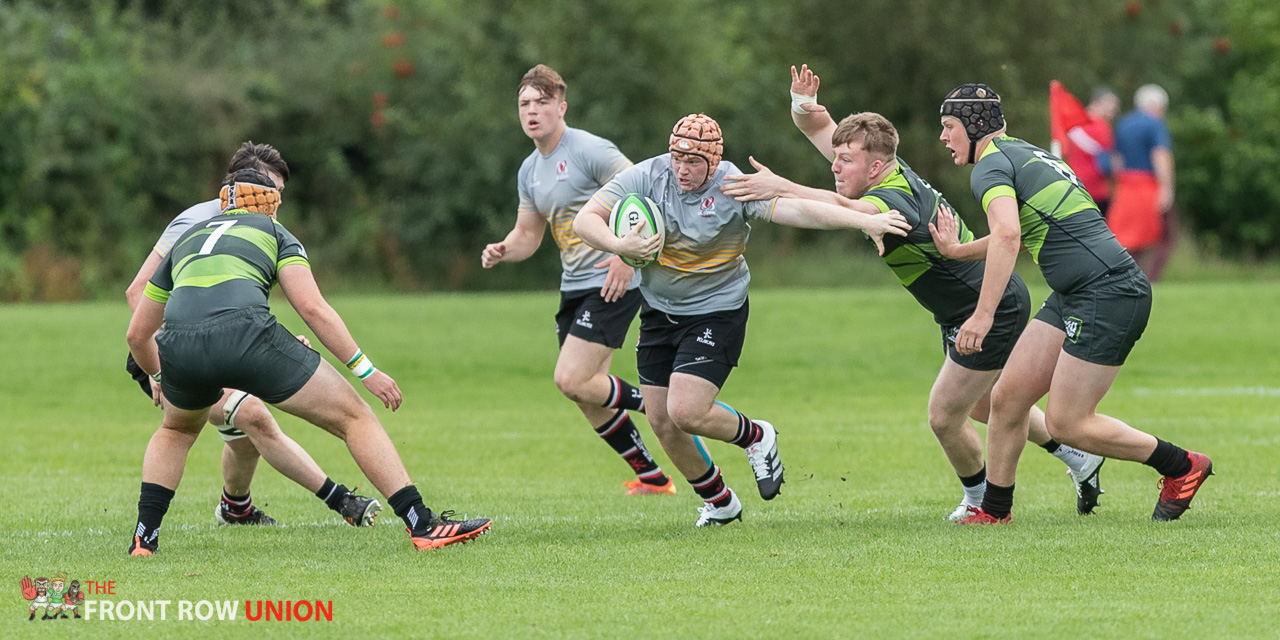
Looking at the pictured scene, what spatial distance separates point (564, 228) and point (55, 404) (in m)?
7.90

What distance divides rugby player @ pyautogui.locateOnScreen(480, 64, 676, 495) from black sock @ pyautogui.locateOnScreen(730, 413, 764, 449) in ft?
4.86

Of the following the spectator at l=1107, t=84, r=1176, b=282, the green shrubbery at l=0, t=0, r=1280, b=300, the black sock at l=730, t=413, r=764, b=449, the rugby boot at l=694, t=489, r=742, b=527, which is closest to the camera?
Result: the black sock at l=730, t=413, r=764, b=449

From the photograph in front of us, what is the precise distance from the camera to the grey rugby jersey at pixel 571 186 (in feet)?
29.7

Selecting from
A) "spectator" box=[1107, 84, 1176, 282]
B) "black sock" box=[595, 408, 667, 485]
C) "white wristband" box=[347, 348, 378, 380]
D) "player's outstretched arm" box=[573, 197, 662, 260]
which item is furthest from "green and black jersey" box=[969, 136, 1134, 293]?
"spectator" box=[1107, 84, 1176, 282]

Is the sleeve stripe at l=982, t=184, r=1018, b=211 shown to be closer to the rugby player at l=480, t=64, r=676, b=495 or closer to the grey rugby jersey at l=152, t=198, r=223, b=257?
the rugby player at l=480, t=64, r=676, b=495

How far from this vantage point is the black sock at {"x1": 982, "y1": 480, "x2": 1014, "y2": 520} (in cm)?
728

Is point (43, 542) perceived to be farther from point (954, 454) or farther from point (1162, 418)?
point (1162, 418)

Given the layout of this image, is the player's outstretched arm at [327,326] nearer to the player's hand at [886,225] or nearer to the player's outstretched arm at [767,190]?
the player's outstretched arm at [767,190]

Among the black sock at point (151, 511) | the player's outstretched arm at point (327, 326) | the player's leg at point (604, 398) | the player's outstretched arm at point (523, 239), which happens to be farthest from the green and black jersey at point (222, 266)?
the player's leg at point (604, 398)

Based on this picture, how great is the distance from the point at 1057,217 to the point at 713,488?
218 centimetres

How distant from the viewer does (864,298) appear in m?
20.2

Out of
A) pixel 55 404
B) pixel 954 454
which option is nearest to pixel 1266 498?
pixel 954 454

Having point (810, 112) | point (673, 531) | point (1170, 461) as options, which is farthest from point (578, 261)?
point (1170, 461)

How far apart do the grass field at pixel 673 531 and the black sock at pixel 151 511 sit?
0.17m
